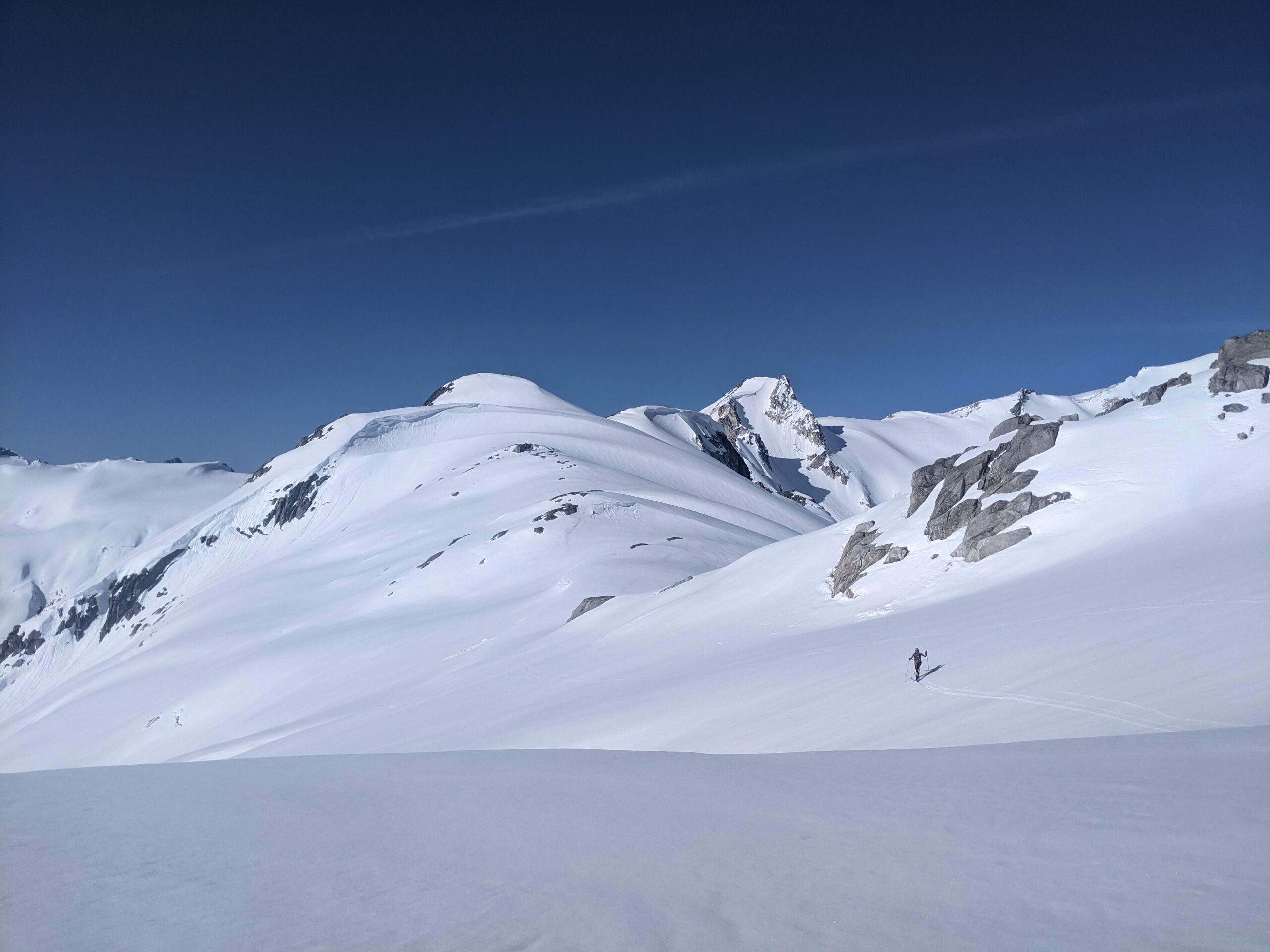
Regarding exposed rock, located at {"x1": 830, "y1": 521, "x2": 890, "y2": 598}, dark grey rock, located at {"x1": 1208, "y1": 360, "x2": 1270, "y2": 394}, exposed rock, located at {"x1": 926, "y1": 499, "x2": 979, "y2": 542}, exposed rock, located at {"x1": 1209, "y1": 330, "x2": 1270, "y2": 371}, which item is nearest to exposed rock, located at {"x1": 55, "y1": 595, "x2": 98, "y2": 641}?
exposed rock, located at {"x1": 830, "y1": 521, "x2": 890, "y2": 598}

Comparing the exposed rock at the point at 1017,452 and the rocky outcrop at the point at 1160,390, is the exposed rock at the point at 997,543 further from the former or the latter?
the rocky outcrop at the point at 1160,390

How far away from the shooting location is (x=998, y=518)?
2508 centimetres

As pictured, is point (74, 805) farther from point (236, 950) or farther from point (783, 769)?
point (783, 769)

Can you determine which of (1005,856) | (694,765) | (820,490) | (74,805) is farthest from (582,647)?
(820,490)

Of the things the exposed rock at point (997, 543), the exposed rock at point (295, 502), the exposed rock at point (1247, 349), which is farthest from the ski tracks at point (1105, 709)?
the exposed rock at point (295, 502)

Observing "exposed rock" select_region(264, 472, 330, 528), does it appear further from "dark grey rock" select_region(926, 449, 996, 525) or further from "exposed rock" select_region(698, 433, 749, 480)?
"dark grey rock" select_region(926, 449, 996, 525)

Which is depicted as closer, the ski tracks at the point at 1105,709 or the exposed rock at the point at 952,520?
the ski tracks at the point at 1105,709

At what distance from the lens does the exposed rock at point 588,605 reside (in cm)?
3859

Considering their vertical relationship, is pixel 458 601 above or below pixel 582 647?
above

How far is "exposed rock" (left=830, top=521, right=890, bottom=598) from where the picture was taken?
27422 mm

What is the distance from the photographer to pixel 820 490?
182 meters

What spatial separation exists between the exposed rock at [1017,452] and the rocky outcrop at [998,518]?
4.73 feet

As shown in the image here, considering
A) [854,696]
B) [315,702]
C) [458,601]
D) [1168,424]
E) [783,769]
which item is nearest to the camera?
[783,769]

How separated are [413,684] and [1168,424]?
30.9 meters
